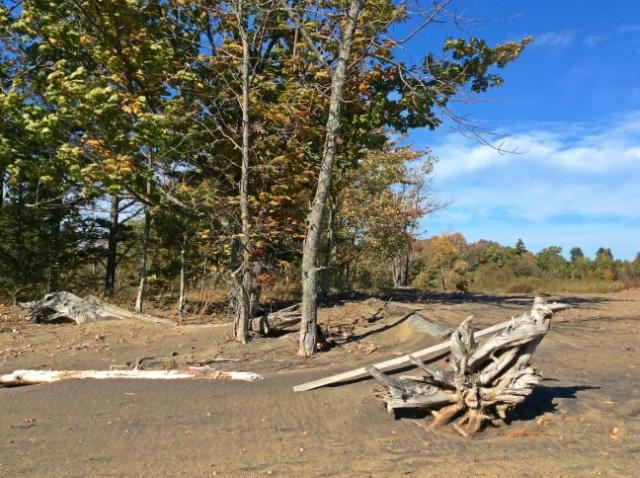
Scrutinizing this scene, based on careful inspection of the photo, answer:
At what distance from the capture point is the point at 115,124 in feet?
34.6

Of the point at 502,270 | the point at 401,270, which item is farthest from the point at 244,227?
the point at 502,270

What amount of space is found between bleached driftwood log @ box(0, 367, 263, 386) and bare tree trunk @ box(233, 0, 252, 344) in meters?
1.86

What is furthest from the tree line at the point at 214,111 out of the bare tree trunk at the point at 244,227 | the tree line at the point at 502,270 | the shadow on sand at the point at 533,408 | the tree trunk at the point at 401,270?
the tree line at the point at 502,270

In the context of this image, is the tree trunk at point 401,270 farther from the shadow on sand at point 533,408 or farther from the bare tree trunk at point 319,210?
the shadow on sand at point 533,408

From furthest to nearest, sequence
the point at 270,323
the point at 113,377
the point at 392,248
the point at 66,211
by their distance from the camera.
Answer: the point at 392,248
the point at 66,211
the point at 270,323
the point at 113,377

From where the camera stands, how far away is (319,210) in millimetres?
8234

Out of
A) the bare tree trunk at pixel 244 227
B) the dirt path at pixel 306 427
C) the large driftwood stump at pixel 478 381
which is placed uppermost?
the bare tree trunk at pixel 244 227

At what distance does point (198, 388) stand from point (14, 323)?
734 centimetres

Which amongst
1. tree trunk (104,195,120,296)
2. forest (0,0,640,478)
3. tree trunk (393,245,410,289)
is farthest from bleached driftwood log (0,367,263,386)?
tree trunk (393,245,410,289)

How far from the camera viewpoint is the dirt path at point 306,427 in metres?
4.52

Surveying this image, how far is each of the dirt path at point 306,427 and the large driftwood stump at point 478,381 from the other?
191 millimetres

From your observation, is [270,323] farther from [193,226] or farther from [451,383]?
[451,383]

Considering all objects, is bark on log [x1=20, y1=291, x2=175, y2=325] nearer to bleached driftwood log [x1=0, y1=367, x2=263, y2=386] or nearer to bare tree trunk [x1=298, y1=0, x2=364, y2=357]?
bleached driftwood log [x1=0, y1=367, x2=263, y2=386]

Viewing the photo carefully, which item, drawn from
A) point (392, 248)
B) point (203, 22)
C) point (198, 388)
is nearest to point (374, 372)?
point (198, 388)
